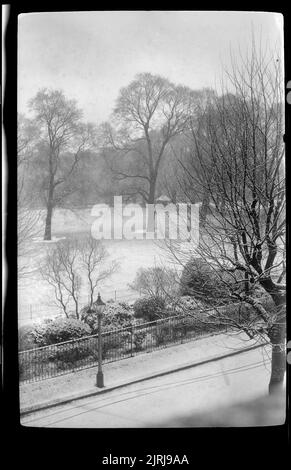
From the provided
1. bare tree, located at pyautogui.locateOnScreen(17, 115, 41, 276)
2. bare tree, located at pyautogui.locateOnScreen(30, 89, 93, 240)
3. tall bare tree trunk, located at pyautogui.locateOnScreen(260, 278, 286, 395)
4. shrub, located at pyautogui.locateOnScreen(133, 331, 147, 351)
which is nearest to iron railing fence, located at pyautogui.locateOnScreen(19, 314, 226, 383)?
shrub, located at pyautogui.locateOnScreen(133, 331, 147, 351)

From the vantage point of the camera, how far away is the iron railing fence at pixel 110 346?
221 cm

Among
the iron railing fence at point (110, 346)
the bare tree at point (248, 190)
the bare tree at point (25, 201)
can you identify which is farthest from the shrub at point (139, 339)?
the bare tree at point (25, 201)

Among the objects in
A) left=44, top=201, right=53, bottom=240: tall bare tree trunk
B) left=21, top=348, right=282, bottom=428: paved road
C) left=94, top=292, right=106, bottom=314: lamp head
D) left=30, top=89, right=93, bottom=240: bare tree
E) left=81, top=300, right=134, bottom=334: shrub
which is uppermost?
left=30, top=89, right=93, bottom=240: bare tree

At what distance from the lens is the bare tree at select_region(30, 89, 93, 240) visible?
2207mm

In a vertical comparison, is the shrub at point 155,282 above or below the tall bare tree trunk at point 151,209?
below

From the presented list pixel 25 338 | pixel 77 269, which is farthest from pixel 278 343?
pixel 25 338

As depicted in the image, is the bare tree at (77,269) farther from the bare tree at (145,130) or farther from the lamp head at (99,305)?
the bare tree at (145,130)

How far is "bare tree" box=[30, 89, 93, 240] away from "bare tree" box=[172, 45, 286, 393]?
0.48 metres

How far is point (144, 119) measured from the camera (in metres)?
2.30

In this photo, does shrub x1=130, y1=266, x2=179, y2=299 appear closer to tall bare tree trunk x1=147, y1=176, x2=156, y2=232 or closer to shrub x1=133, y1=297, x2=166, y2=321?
shrub x1=133, y1=297, x2=166, y2=321

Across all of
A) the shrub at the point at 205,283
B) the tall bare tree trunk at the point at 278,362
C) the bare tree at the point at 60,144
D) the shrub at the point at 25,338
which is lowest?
the tall bare tree trunk at the point at 278,362

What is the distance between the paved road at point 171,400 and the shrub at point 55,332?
0.88ft

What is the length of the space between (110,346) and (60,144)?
0.88 m
